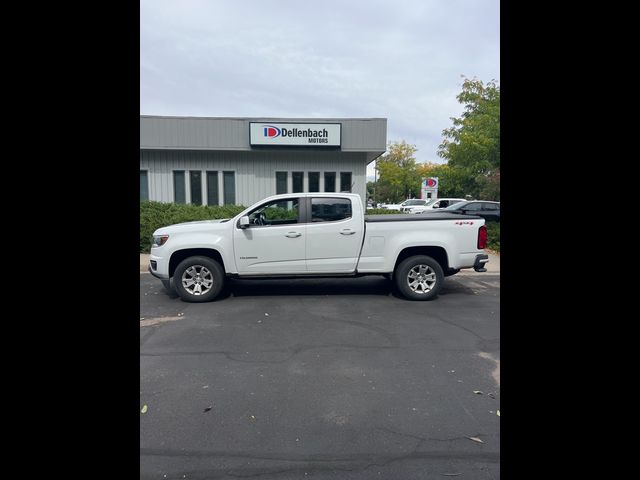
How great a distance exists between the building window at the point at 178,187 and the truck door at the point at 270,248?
10815 mm

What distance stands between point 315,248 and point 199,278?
2.08m

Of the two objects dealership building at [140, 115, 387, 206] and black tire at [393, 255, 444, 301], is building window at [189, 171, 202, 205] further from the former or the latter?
black tire at [393, 255, 444, 301]

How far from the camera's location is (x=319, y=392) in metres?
3.52

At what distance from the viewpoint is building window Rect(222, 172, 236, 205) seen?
16.6 m

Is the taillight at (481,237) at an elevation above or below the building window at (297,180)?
below

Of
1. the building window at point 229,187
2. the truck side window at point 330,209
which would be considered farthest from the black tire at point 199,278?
the building window at point 229,187

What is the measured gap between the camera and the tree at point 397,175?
148 ft

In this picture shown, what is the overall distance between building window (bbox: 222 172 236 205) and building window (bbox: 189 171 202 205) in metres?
1.00

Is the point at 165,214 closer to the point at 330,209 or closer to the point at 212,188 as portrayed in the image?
the point at 212,188

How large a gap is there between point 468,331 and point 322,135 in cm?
1155

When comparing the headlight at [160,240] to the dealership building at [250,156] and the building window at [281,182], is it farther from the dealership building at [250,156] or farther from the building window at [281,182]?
the building window at [281,182]

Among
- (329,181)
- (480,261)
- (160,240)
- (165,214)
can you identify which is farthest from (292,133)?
(480,261)

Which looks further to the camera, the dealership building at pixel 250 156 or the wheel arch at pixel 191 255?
the dealership building at pixel 250 156
